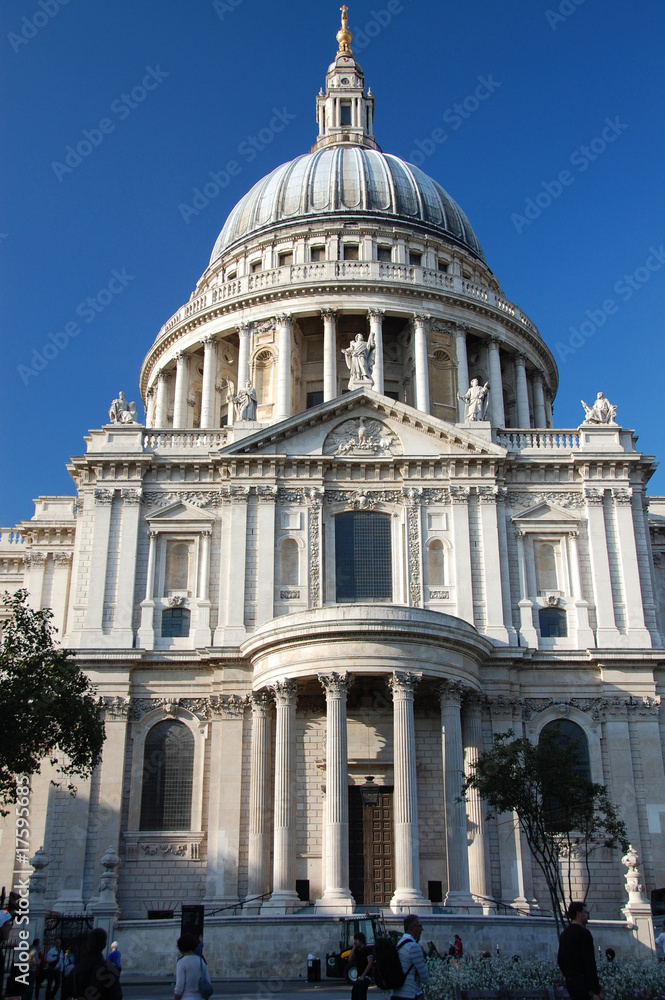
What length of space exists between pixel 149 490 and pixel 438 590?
11993 millimetres

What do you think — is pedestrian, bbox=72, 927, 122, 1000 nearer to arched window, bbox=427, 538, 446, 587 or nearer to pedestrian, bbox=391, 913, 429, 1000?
pedestrian, bbox=391, 913, 429, 1000

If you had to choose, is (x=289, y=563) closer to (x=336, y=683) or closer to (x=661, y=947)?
(x=336, y=683)

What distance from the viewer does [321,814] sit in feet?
119

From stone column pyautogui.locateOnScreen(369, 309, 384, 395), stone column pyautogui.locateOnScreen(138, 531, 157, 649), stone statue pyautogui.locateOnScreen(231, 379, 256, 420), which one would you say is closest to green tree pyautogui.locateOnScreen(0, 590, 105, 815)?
stone column pyautogui.locateOnScreen(138, 531, 157, 649)

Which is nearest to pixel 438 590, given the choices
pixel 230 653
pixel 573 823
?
pixel 230 653

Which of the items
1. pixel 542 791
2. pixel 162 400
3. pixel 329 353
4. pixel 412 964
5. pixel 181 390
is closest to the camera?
pixel 412 964

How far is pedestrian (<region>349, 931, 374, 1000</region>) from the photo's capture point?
16105 mm

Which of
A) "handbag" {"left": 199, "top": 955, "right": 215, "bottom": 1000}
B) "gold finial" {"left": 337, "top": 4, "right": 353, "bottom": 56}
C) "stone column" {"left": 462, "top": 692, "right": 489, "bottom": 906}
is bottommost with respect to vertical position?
"handbag" {"left": 199, "top": 955, "right": 215, "bottom": 1000}

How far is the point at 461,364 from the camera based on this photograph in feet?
185

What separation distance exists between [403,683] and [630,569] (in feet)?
38.3

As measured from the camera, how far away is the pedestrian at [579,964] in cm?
1273

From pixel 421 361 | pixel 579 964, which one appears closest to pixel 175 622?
pixel 421 361

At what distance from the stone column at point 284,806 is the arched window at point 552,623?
1076 cm

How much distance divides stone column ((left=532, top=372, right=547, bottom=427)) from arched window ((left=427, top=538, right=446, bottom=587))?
69.8 ft
